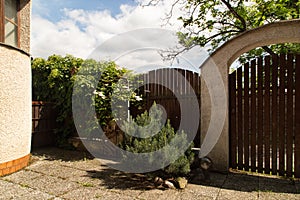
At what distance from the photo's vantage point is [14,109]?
4.13 metres

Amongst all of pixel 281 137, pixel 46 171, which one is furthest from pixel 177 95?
pixel 46 171

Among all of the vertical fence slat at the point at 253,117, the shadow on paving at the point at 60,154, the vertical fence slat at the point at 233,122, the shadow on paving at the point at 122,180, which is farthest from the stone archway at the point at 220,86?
the shadow on paving at the point at 60,154

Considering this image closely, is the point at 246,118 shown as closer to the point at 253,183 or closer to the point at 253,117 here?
the point at 253,117

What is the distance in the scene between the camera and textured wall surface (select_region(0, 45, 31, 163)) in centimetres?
392

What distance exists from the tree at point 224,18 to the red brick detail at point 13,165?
7.05 m

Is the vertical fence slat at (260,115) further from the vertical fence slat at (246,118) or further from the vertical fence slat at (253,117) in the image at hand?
the vertical fence slat at (246,118)

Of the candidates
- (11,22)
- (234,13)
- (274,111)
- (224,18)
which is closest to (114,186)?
(274,111)

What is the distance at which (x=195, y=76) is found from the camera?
514 cm

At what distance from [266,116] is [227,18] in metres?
7.32

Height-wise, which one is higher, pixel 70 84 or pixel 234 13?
pixel 234 13

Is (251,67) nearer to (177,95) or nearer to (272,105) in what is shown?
(272,105)

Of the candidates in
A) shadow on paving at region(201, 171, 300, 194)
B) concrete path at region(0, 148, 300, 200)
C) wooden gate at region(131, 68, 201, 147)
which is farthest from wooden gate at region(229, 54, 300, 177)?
wooden gate at region(131, 68, 201, 147)

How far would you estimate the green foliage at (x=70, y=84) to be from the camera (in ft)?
18.5

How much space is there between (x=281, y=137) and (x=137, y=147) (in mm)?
2892
